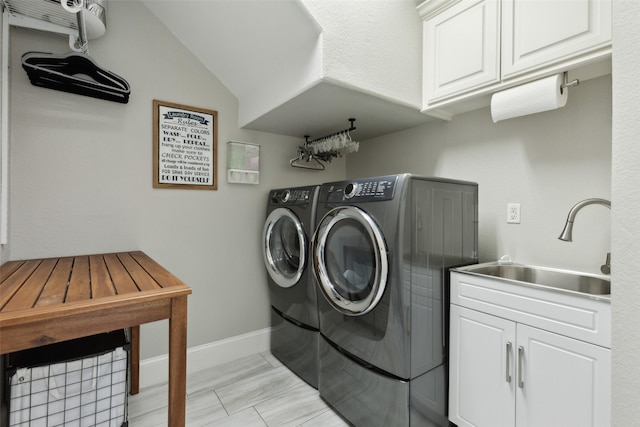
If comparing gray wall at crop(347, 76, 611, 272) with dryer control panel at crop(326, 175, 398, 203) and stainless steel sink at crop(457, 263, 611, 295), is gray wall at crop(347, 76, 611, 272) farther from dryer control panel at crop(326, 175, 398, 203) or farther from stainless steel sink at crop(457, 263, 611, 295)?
dryer control panel at crop(326, 175, 398, 203)

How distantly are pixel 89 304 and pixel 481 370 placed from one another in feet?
5.49

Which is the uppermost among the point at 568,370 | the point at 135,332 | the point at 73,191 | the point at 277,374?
the point at 73,191

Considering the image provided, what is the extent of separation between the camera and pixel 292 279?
2.10 m

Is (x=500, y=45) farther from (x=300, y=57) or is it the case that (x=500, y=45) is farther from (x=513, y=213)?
(x=300, y=57)

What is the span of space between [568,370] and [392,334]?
0.68m

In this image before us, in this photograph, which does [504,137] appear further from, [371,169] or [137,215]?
[137,215]

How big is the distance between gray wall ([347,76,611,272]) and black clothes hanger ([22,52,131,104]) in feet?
7.27

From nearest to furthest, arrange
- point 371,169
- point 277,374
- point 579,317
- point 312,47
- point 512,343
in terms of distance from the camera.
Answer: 1. point 579,317
2. point 512,343
3. point 312,47
4. point 277,374
5. point 371,169

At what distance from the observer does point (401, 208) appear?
52.8 inches

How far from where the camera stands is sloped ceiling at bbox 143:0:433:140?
5.12ft

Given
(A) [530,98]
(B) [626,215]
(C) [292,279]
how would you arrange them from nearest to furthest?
(B) [626,215] < (A) [530,98] < (C) [292,279]

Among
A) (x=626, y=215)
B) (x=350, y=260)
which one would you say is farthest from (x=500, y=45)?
(x=350, y=260)

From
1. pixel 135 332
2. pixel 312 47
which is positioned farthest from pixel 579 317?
pixel 135 332

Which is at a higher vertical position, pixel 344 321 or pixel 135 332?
pixel 344 321
